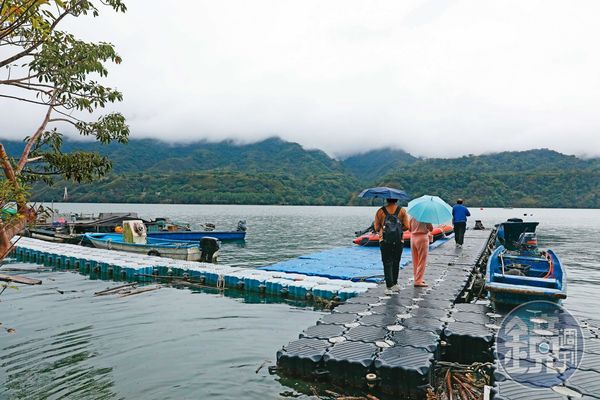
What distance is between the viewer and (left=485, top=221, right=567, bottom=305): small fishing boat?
895 cm

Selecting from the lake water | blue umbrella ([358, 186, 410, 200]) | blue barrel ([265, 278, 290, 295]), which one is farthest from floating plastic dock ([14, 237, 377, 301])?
blue umbrella ([358, 186, 410, 200])

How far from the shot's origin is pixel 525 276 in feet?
37.3

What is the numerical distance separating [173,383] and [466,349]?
5577 mm

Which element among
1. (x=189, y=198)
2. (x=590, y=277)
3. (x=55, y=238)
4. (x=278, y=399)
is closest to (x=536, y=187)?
(x=189, y=198)

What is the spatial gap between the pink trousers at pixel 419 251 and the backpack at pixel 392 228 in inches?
32.0

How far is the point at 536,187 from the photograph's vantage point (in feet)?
525

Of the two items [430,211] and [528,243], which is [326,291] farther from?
[528,243]

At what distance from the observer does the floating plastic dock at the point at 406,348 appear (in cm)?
571

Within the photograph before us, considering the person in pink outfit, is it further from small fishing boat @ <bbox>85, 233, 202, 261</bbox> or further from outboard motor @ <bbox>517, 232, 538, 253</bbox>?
small fishing boat @ <bbox>85, 233, 202, 261</bbox>

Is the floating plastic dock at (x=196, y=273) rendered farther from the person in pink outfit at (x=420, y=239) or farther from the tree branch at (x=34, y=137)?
the tree branch at (x=34, y=137)

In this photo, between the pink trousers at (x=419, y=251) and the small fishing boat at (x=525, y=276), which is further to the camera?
the pink trousers at (x=419, y=251)
